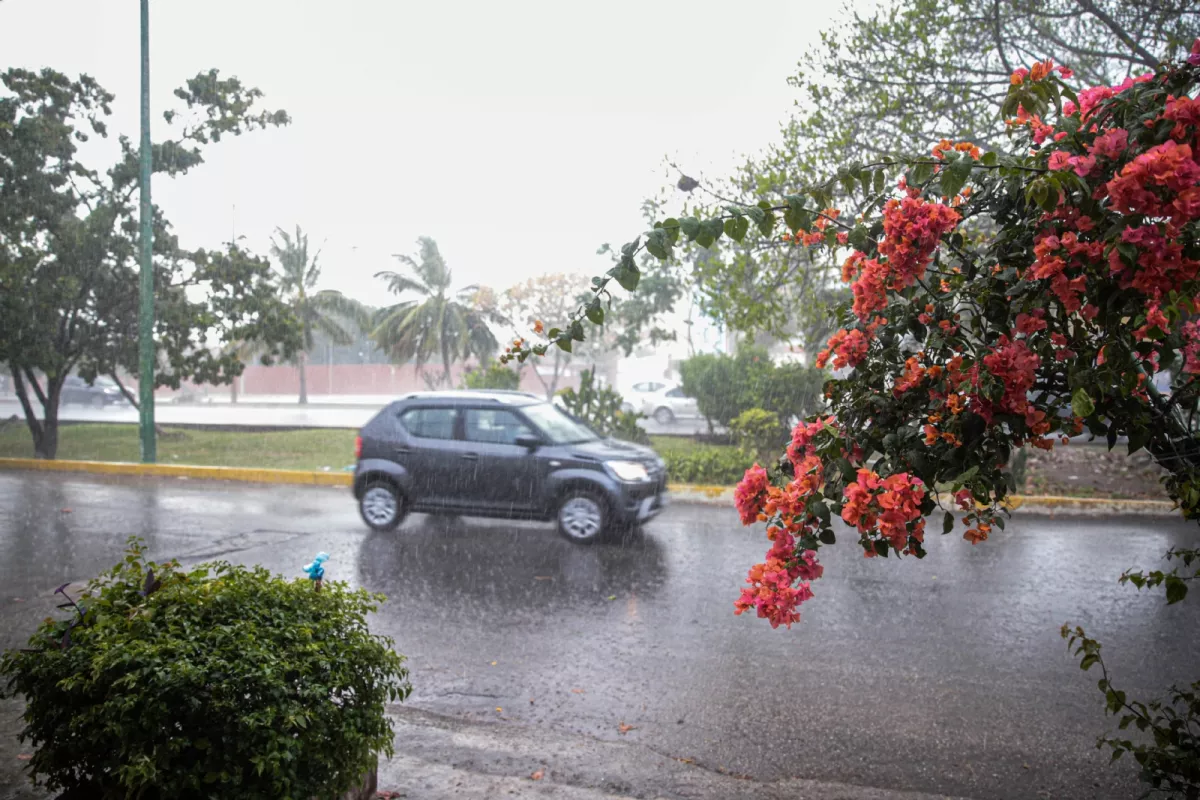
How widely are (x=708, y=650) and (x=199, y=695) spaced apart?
3718 mm

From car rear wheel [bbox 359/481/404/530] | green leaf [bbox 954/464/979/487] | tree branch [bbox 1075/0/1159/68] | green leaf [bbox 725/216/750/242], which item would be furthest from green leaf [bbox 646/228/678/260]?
tree branch [bbox 1075/0/1159/68]

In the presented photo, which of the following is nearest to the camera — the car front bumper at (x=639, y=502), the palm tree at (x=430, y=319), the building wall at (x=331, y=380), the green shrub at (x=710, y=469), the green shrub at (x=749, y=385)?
the car front bumper at (x=639, y=502)

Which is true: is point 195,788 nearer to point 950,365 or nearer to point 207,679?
point 207,679

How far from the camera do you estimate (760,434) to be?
13.9m

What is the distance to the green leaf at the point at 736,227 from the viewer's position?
2551mm

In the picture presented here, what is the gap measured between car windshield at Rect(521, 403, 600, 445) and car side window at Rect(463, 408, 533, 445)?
0.16 metres

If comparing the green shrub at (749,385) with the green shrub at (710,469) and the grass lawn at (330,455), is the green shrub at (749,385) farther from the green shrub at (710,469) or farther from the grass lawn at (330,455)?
the green shrub at (710,469)

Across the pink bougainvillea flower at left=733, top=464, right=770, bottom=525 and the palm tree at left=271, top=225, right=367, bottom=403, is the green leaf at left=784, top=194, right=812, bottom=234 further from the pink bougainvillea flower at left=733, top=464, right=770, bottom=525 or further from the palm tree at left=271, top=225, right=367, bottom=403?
the palm tree at left=271, top=225, right=367, bottom=403

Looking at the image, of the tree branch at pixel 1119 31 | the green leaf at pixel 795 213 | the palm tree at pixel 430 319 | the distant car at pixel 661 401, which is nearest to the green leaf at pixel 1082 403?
the green leaf at pixel 795 213

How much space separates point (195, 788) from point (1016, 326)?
8.37ft

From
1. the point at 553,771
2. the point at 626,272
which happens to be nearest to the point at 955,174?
the point at 626,272

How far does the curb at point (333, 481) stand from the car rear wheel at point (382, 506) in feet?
11.6

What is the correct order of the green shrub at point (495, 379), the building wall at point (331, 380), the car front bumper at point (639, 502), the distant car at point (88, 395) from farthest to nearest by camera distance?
the building wall at point (331, 380)
the distant car at point (88, 395)
the green shrub at point (495, 379)
the car front bumper at point (639, 502)

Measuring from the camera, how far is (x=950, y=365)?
8.13 ft
